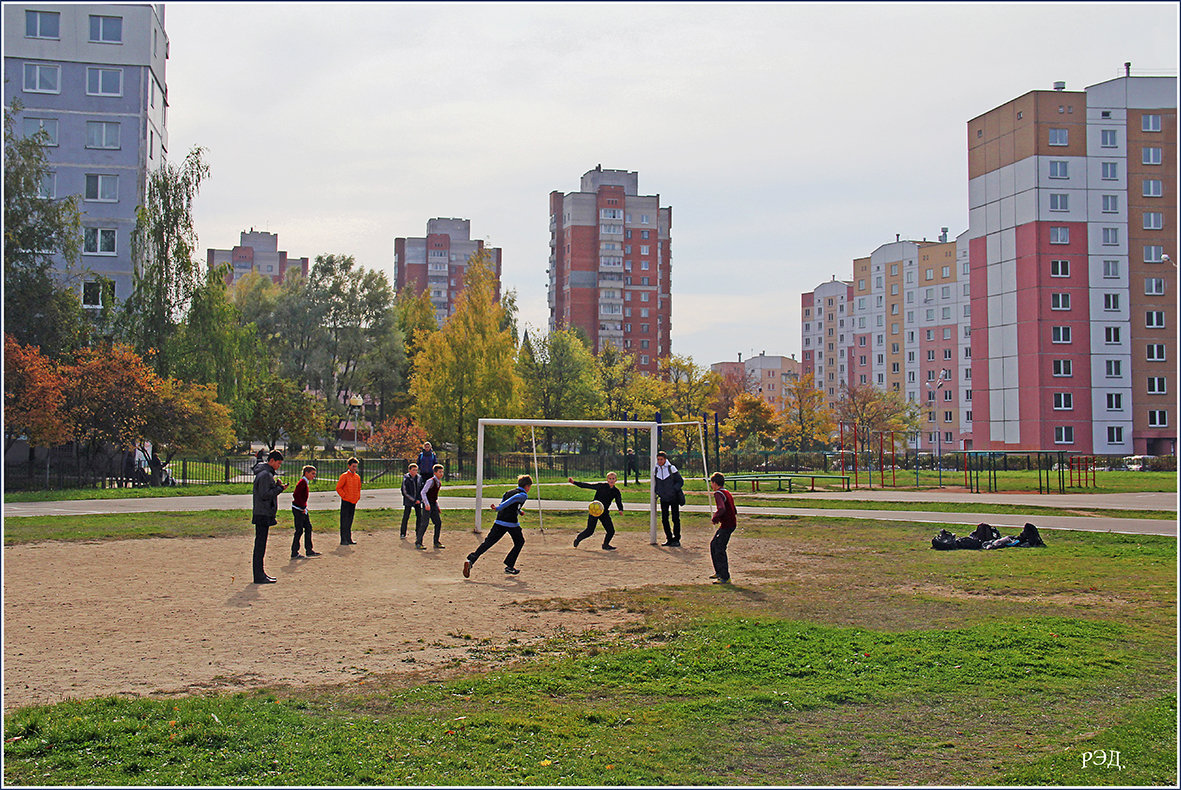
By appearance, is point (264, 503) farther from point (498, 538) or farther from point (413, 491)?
point (413, 491)

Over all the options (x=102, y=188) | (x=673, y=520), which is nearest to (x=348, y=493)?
(x=673, y=520)

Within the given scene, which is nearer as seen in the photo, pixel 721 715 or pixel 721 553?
pixel 721 715

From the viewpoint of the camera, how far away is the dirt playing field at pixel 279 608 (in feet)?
30.0

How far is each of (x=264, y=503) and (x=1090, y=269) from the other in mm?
73514

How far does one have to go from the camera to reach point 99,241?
2077 inches

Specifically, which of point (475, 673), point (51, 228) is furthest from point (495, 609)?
point (51, 228)

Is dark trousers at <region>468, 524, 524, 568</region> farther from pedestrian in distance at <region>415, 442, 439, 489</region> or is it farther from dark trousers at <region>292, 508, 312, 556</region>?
pedestrian in distance at <region>415, 442, 439, 489</region>

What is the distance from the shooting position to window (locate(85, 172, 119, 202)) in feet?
173

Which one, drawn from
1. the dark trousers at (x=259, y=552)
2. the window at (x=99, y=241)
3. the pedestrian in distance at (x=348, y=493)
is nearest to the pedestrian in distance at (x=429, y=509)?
the pedestrian in distance at (x=348, y=493)

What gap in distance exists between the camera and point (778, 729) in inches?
290

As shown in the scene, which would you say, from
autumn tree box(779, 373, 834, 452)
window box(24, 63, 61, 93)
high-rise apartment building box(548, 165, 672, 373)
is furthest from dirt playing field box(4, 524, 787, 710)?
high-rise apartment building box(548, 165, 672, 373)

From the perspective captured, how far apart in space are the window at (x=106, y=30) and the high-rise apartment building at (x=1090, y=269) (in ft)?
203

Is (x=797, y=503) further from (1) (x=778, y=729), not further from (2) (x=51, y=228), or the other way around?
(2) (x=51, y=228)

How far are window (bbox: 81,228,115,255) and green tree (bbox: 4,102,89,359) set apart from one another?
12.4 meters
